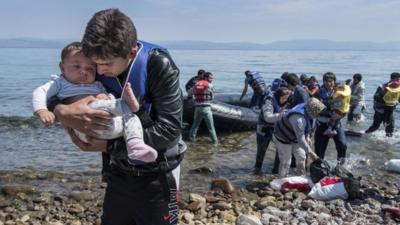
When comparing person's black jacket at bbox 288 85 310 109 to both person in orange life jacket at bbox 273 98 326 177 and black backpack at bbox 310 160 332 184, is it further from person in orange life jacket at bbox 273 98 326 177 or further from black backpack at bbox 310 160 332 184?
black backpack at bbox 310 160 332 184

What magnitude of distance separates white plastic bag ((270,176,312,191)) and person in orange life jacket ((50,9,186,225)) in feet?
15.5

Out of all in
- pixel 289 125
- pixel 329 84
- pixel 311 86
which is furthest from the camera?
pixel 311 86

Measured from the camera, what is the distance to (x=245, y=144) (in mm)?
12023

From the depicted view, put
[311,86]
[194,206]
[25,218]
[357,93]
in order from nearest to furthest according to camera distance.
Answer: [25,218] → [194,206] → [311,86] → [357,93]

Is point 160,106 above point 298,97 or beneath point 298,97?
above

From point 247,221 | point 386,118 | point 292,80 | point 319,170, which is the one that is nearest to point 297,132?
point 319,170

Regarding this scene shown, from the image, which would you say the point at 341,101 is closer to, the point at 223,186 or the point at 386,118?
the point at 223,186

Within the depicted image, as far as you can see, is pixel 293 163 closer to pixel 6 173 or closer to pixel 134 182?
pixel 6 173

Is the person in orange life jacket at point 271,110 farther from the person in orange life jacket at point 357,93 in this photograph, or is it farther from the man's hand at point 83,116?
the person in orange life jacket at point 357,93

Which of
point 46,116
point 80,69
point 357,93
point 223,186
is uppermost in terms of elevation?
point 80,69

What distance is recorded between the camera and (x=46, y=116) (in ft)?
8.55

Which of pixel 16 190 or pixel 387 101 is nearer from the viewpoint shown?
pixel 16 190

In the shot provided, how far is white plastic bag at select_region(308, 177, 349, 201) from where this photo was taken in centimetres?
679

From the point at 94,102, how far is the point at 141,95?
0.83ft
